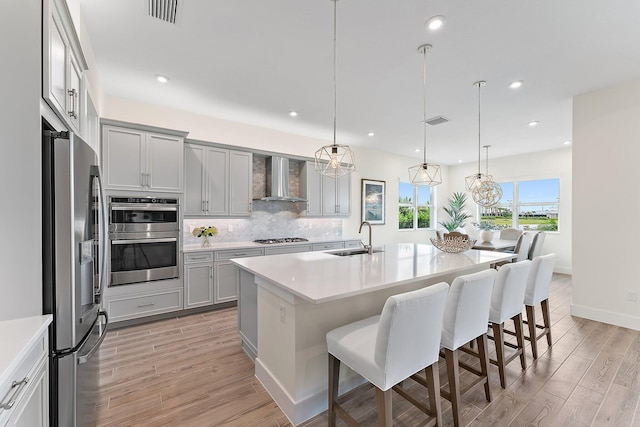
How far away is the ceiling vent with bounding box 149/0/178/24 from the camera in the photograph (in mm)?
1975

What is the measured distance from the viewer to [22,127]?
1158mm

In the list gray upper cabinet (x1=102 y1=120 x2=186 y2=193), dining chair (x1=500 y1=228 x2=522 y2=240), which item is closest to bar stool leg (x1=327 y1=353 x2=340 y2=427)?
gray upper cabinet (x1=102 y1=120 x2=186 y2=193)

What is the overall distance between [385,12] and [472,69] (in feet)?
4.44

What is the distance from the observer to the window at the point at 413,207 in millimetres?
7242

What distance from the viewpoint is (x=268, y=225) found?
4.91 metres

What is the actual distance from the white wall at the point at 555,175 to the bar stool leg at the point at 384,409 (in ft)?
22.6

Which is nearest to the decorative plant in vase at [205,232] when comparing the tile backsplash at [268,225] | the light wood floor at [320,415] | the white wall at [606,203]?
the tile backsplash at [268,225]

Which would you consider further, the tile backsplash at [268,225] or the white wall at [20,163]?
the tile backsplash at [268,225]

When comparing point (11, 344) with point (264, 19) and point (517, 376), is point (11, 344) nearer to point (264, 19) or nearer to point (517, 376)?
point (264, 19)

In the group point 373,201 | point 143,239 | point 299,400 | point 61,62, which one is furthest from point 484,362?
point 373,201

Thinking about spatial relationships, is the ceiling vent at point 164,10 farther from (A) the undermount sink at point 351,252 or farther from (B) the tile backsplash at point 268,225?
(B) the tile backsplash at point 268,225

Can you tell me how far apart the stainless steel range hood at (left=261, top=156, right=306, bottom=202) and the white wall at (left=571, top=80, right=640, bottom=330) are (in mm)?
4123

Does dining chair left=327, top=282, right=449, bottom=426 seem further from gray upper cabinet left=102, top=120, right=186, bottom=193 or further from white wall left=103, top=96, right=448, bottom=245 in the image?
white wall left=103, top=96, right=448, bottom=245

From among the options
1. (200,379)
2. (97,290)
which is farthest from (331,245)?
(97,290)
